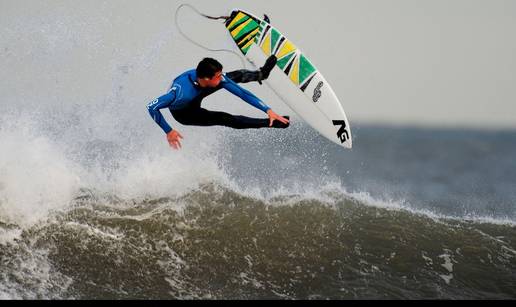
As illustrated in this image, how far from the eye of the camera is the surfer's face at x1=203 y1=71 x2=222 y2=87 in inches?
232

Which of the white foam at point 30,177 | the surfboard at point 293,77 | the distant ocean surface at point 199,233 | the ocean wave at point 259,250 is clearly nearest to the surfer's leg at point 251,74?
the surfboard at point 293,77

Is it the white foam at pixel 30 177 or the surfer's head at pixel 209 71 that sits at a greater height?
the surfer's head at pixel 209 71

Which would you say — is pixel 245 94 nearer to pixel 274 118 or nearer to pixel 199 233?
pixel 274 118

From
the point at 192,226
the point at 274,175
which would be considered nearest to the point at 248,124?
the point at 192,226

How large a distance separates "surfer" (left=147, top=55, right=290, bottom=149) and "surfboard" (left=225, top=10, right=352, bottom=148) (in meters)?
0.81

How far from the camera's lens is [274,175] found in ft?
38.0

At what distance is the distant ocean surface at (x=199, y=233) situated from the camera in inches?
224

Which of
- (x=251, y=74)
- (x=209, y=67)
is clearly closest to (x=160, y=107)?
(x=209, y=67)

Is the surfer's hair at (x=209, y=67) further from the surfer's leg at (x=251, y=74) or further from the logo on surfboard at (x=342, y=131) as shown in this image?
the logo on surfboard at (x=342, y=131)

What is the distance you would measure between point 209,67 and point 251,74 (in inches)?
34.0

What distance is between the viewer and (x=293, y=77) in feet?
24.4

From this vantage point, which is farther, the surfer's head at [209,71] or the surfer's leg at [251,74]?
the surfer's leg at [251,74]
